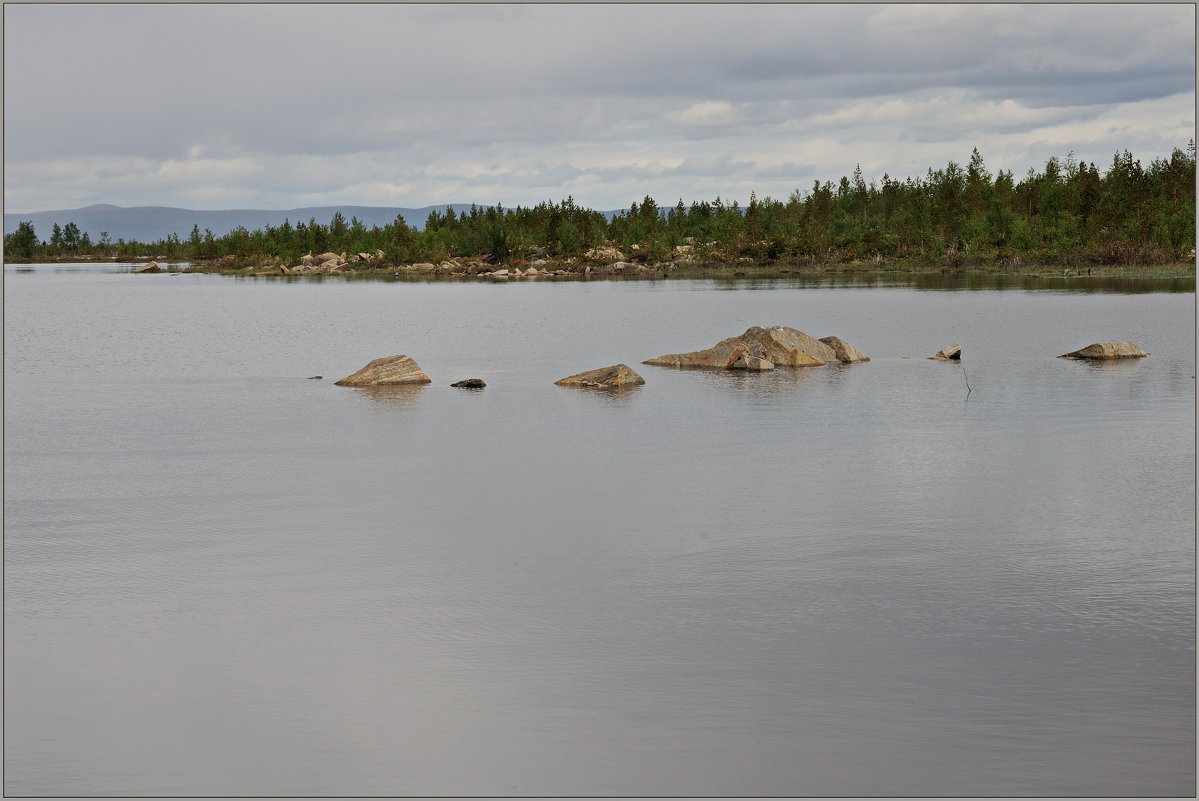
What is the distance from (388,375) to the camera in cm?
3198

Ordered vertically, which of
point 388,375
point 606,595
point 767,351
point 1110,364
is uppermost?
point 767,351

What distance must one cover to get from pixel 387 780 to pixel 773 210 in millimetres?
171655

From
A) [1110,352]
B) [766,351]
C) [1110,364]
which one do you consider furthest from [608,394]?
[1110,352]

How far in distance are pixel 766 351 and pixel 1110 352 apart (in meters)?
10.8

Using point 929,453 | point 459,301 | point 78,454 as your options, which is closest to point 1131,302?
point 459,301

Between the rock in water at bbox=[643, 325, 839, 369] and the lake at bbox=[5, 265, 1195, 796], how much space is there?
6.21m

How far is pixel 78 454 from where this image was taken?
2141 centimetres

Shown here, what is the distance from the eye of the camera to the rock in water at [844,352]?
3672 centimetres

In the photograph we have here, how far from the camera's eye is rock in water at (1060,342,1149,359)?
36312mm

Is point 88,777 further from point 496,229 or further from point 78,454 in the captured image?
point 496,229

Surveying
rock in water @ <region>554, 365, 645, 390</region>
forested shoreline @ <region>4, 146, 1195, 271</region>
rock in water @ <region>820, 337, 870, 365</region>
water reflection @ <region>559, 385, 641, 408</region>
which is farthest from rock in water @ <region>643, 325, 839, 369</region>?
forested shoreline @ <region>4, 146, 1195, 271</region>

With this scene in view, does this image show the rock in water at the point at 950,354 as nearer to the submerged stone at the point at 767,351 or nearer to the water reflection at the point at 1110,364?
the water reflection at the point at 1110,364

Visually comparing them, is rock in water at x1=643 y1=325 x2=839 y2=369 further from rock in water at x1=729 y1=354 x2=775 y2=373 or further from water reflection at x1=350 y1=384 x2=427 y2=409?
water reflection at x1=350 y1=384 x2=427 y2=409

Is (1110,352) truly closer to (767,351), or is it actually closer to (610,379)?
(767,351)
